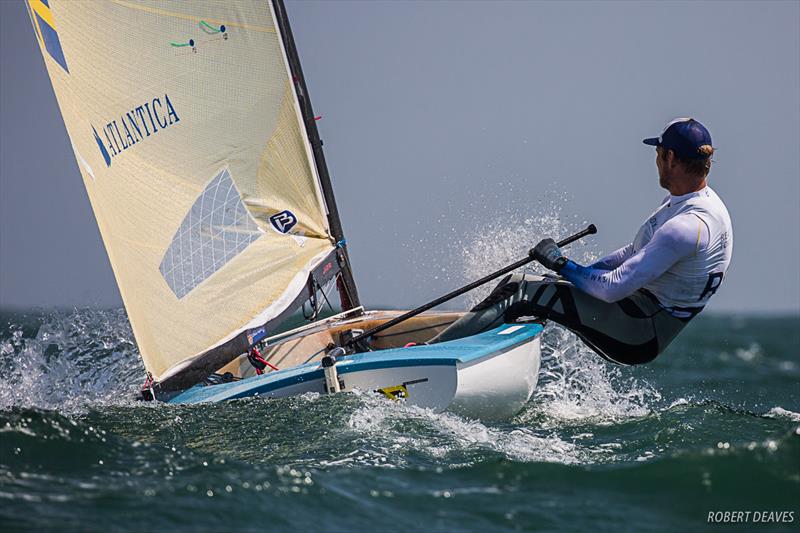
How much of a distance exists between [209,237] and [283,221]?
1.53 feet

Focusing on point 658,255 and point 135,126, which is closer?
point 658,255

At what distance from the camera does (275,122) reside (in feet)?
18.5

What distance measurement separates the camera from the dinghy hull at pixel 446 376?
420 cm

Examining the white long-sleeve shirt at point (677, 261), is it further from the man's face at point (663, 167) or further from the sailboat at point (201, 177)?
the sailboat at point (201, 177)

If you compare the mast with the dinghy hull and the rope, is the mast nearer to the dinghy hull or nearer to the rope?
the rope

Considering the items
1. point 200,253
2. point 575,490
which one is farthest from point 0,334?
point 575,490

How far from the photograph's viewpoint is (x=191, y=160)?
17.9ft

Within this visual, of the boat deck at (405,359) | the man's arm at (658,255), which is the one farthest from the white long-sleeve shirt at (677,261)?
the boat deck at (405,359)

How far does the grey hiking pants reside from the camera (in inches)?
176

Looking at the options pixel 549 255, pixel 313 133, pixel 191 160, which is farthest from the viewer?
pixel 313 133

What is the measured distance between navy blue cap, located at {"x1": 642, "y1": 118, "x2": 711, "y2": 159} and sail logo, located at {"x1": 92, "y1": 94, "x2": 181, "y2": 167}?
2.77m

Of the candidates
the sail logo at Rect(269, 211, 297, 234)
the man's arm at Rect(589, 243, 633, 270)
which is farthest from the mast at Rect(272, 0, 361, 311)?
the man's arm at Rect(589, 243, 633, 270)

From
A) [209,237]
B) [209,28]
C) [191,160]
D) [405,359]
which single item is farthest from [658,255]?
[209,28]

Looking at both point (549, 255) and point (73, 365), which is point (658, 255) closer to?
point (549, 255)
